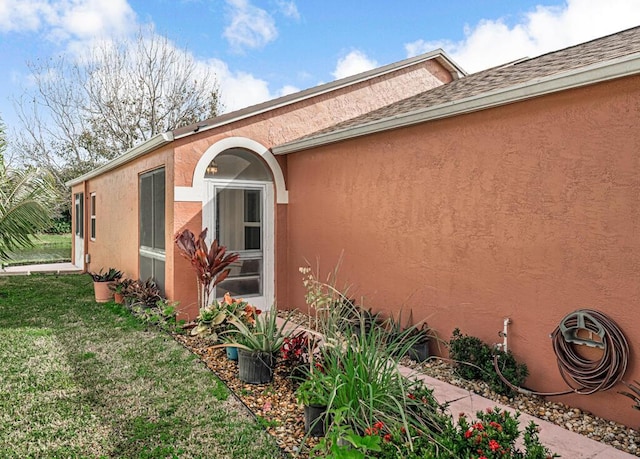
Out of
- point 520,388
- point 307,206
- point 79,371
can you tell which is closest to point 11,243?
point 79,371

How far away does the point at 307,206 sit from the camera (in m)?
8.01

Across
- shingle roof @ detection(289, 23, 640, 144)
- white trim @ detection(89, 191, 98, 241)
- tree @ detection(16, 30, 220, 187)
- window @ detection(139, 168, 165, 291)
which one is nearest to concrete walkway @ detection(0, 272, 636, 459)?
shingle roof @ detection(289, 23, 640, 144)

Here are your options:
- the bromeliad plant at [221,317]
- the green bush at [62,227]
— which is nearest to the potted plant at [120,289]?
the bromeliad plant at [221,317]

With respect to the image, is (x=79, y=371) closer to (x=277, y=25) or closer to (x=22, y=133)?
(x=277, y=25)

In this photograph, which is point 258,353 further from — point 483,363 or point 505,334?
point 505,334

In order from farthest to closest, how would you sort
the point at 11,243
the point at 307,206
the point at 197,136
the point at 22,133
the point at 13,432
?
the point at 22,133, the point at 11,243, the point at 307,206, the point at 197,136, the point at 13,432

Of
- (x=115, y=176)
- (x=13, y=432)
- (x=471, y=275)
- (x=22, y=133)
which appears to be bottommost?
(x=13, y=432)

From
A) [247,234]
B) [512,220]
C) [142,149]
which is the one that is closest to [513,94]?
[512,220]

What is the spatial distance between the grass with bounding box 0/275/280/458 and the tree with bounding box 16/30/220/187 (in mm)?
18327

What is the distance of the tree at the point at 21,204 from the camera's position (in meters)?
9.47

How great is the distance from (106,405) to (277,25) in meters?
13.7

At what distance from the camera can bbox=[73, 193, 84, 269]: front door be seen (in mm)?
16047

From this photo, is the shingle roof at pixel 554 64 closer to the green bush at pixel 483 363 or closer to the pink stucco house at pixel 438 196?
the pink stucco house at pixel 438 196

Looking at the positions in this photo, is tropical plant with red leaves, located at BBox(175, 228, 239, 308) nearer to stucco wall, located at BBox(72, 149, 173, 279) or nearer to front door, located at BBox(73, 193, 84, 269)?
stucco wall, located at BBox(72, 149, 173, 279)
